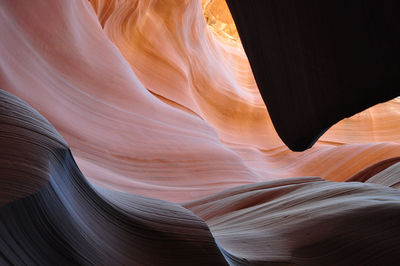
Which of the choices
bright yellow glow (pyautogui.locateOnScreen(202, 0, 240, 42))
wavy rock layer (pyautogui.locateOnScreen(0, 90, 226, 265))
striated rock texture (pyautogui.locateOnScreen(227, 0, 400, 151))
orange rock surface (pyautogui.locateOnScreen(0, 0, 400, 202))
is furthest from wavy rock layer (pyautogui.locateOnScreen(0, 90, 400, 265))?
bright yellow glow (pyautogui.locateOnScreen(202, 0, 240, 42))

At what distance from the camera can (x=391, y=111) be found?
16.7 feet

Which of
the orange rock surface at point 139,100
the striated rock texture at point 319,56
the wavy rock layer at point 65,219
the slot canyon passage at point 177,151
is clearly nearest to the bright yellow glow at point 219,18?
the orange rock surface at point 139,100

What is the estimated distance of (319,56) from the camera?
32.1 inches

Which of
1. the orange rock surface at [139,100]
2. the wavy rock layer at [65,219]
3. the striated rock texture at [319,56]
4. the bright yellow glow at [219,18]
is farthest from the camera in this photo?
the bright yellow glow at [219,18]

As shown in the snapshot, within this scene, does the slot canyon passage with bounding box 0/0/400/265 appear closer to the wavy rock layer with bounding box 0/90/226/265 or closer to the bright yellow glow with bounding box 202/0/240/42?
the wavy rock layer with bounding box 0/90/226/265

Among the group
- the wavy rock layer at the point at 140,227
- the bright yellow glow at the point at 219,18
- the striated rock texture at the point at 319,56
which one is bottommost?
the wavy rock layer at the point at 140,227

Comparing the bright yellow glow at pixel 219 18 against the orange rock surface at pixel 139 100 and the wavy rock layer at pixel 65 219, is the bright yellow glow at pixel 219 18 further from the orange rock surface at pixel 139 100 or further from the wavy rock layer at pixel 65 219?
the wavy rock layer at pixel 65 219

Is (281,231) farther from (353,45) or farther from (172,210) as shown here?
(353,45)

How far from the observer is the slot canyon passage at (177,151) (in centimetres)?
49

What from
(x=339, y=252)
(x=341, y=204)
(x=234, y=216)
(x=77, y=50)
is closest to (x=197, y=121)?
(x=77, y=50)

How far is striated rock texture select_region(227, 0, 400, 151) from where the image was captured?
27.7 inches

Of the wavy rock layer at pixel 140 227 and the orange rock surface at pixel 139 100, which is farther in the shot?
the orange rock surface at pixel 139 100

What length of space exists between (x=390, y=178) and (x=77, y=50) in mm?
1669

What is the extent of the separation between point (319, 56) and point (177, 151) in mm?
1500
